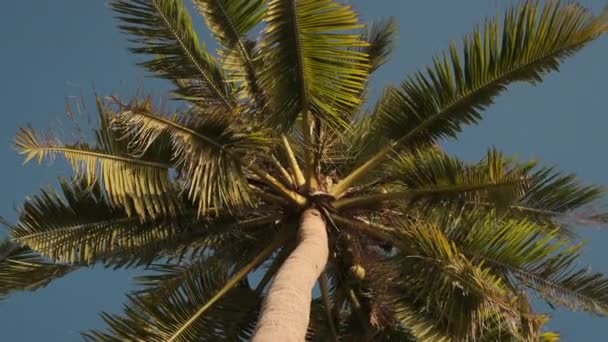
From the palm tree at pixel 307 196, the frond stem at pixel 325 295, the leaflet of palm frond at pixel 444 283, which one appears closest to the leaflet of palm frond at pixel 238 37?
the palm tree at pixel 307 196

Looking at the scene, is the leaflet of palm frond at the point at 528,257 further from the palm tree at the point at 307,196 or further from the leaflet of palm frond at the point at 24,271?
the leaflet of palm frond at the point at 24,271

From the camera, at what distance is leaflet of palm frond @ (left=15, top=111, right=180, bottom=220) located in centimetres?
777

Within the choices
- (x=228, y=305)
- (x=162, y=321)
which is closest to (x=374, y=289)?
(x=228, y=305)

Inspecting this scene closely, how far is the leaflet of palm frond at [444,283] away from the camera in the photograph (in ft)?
24.8

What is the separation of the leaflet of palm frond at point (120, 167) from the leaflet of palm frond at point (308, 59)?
4.01ft

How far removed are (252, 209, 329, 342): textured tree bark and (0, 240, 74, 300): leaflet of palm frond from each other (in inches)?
111

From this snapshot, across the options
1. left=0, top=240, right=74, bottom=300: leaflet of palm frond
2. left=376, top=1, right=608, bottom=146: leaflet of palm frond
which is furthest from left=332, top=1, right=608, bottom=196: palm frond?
left=0, top=240, right=74, bottom=300: leaflet of palm frond

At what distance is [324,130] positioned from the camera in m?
9.19

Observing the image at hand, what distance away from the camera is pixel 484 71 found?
332 inches

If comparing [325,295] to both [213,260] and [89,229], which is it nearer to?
[213,260]

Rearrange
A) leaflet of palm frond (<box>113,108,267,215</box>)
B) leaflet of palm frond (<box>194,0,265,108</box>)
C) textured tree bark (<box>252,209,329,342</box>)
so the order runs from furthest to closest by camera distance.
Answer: leaflet of palm frond (<box>194,0,265,108</box>)
leaflet of palm frond (<box>113,108,267,215</box>)
textured tree bark (<box>252,209,329,342</box>)

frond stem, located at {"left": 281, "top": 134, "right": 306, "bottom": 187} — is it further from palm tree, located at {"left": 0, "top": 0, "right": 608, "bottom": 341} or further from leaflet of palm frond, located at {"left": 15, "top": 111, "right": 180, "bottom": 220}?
leaflet of palm frond, located at {"left": 15, "top": 111, "right": 180, "bottom": 220}

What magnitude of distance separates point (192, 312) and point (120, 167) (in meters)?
1.64

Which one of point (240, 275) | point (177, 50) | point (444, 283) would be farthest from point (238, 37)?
point (444, 283)
